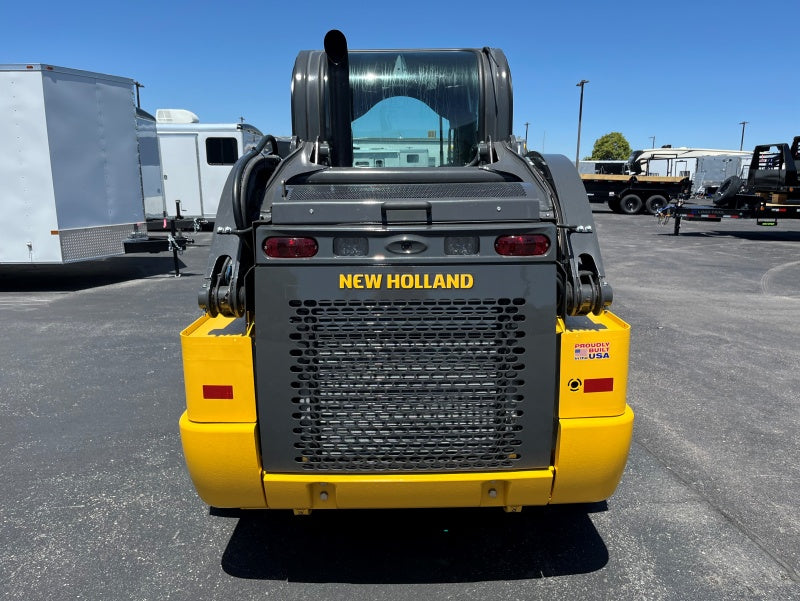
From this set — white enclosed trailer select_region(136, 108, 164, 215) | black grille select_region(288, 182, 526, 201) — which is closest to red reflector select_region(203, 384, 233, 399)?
black grille select_region(288, 182, 526, 201)

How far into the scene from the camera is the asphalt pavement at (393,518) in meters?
2.84

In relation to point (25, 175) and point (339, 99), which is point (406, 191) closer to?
point (339, 99)

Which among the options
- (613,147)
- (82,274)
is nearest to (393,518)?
(82,274)

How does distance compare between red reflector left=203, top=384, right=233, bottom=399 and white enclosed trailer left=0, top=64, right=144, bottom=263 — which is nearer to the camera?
red reflector left=203, top=384, right=233, bottom=399

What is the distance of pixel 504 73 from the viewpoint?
12.9 feet

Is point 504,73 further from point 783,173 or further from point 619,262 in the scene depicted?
point 783,173

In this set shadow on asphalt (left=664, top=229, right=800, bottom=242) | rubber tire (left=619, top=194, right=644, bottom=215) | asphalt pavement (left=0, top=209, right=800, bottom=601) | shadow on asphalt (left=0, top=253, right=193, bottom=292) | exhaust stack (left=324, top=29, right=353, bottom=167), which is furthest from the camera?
rubber tire (left=619, top=194, right=644, bottom=215)

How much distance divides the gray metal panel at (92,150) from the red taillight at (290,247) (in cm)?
935

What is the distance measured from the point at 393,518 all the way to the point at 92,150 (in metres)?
10.0

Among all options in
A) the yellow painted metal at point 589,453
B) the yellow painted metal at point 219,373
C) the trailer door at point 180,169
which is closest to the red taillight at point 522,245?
the yellow painted metal at point 589,453

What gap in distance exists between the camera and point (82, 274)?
41.0ft

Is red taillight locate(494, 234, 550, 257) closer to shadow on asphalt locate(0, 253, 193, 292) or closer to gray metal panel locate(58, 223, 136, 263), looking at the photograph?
gray metal panel locate(58, 223, 136, 263)

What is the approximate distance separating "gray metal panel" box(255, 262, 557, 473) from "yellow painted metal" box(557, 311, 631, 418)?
0.20 feet

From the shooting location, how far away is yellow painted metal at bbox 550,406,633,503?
260 centimetres
